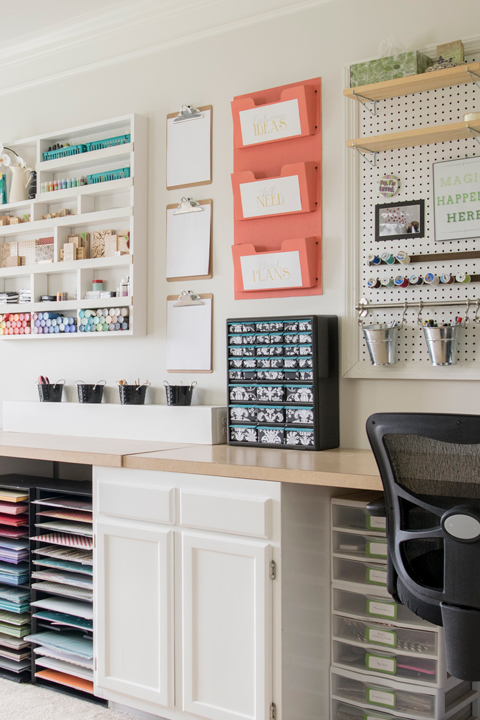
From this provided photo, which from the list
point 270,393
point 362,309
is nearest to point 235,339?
point 270,393

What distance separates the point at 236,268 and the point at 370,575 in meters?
1.38

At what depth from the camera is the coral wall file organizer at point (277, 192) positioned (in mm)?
2820

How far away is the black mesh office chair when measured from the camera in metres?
1.64

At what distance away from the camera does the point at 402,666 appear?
2.31 meters

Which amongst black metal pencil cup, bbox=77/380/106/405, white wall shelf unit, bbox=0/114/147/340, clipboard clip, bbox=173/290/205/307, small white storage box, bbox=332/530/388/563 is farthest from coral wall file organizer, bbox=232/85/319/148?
small white storage box, bbox=332/530/388/563

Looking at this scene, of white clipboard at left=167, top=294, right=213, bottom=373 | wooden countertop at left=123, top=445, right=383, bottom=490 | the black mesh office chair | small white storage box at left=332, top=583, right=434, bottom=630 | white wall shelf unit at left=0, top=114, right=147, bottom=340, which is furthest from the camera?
white wall shelf unit at left=0, top=114, right=147, bottom=340

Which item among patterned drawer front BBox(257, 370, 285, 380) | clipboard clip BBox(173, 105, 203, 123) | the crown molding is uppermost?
the crown molding

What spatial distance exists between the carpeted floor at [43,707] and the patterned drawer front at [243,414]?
1175mm

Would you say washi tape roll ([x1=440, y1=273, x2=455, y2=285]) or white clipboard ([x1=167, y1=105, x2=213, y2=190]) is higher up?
white clipboard ([x1=167, y1=105, x2=213, y2=190])

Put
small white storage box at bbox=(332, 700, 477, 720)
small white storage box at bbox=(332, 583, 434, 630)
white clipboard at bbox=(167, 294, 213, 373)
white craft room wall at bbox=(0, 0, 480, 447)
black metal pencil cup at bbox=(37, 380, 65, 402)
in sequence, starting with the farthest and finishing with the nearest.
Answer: black metal pencil cup at bbox=(37, 380, 65, 402) → white clipboard at bbox=(167, 294, 213, 373) → white craft room wall at bbox=(0, 0, 480, 447) → small white storage box at bbox=(332, 700, 477, 720) → small white storage box at bbox=(332, 583, 434, 630)

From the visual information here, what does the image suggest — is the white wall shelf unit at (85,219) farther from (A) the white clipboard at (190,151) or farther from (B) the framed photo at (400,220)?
(B) the framed photo at (400,220)

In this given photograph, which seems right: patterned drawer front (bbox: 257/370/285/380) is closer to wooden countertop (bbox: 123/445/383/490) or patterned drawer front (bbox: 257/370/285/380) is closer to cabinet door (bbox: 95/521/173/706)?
wooden countertop (bbox: 123/445/383/490)

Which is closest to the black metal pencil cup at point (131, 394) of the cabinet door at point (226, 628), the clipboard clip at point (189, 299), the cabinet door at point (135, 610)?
the clipboard clip at point (189, 299)

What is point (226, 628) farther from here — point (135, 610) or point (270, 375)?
point (270, 375)
